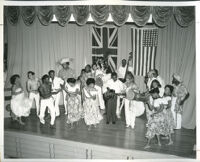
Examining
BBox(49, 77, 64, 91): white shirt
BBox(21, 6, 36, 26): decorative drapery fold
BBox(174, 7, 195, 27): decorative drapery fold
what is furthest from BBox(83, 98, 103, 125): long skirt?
BBox(174, 7, 195, 27): decorative drapery fold

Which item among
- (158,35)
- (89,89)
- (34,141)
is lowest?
(34,141)

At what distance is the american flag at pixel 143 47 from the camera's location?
2023mm

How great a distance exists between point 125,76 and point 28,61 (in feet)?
2.18

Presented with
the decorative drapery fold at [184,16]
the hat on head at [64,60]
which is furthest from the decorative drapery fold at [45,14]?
the decorative drapery fold at [184,16]

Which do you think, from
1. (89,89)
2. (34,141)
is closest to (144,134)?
(89,89)

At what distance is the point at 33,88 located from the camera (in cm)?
204

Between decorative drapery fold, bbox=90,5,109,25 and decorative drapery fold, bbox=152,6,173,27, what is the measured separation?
1.06 ft

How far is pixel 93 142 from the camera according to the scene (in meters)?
2.03

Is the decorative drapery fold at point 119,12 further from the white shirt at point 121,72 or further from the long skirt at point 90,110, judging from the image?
the long skirt at point 90,110

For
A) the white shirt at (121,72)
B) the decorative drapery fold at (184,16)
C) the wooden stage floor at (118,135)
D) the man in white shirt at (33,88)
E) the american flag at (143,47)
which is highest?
the decorative drapery fold at (184,16)

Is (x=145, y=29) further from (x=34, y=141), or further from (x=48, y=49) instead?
(x=34, y=141)

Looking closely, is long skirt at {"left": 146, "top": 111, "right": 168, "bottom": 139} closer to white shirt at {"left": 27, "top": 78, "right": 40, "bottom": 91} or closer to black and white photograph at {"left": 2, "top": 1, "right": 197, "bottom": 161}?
black and white photograph at {"left": 2, "top": 1, "right": 197, "bottom": 161}

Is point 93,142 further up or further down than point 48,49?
further down

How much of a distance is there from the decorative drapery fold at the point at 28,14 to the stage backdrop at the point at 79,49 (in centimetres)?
3
